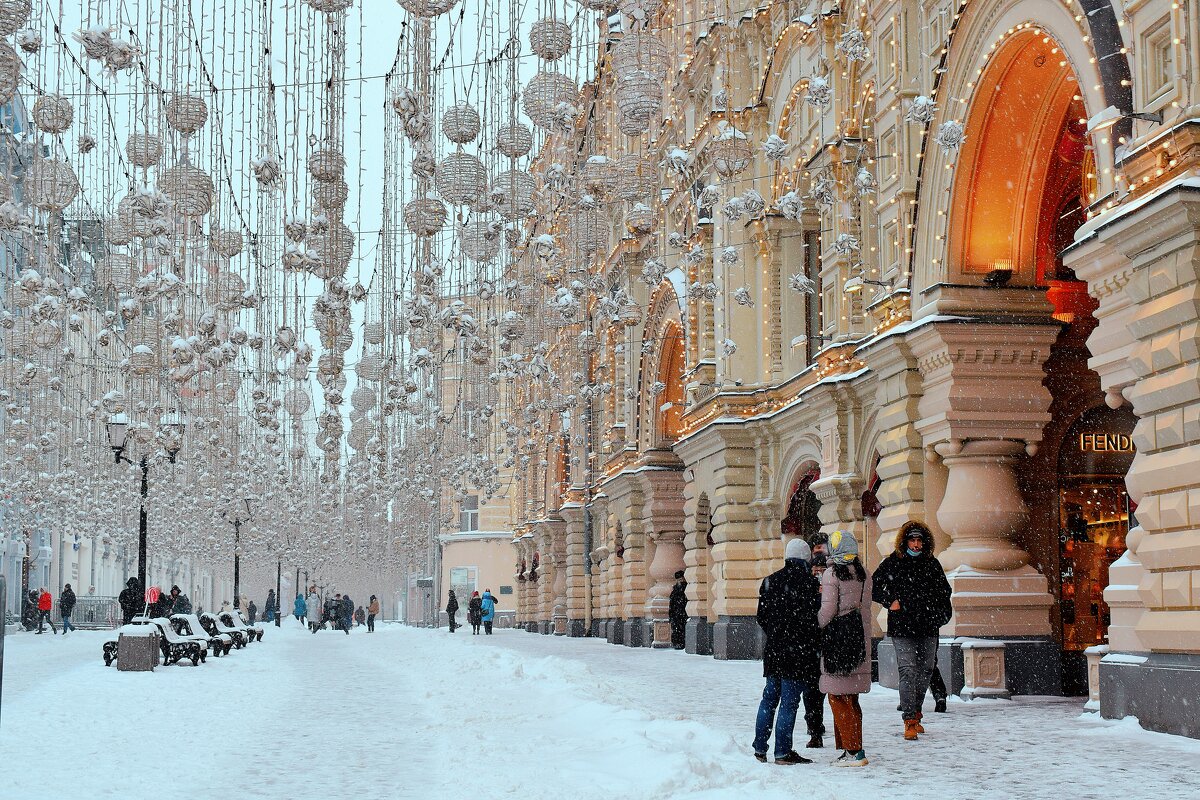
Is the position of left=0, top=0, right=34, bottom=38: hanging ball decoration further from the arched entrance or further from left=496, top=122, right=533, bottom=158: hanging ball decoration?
the arched entrance

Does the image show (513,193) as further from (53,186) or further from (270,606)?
(270,606)

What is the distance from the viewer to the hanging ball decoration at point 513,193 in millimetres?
13430

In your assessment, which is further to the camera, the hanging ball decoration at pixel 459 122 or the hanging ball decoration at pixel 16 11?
the hanging ball decoration at pixel 459 122

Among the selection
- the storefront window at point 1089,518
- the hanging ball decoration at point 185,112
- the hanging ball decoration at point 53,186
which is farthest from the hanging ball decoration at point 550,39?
the storefront window at point 1089,518

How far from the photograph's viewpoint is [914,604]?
14.8 m

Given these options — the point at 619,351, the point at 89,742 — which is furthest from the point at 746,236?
the point at 89,742

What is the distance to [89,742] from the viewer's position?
47.1 feet

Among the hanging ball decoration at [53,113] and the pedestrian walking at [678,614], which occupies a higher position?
the hanging ball decoration at [53,113]

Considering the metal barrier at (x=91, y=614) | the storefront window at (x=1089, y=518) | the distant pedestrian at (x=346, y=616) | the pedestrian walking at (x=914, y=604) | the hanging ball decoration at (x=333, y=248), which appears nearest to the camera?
the hanging ball decoration at (x=333, y=248)

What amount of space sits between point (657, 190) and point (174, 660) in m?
17.9

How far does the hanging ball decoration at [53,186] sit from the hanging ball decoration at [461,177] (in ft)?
12.8

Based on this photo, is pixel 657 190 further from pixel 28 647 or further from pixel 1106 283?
pixel 28 647

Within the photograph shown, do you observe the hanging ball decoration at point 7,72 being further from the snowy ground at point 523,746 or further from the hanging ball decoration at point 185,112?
the snowy ground at point 523,746

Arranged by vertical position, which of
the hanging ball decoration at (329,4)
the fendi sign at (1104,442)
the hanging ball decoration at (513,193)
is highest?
the hanging ball decoration at (329,4)
